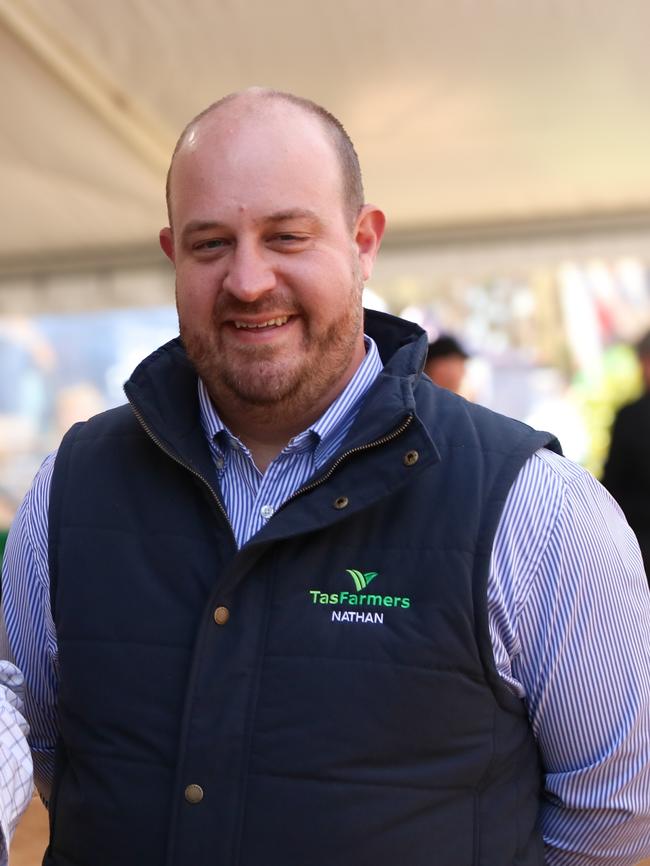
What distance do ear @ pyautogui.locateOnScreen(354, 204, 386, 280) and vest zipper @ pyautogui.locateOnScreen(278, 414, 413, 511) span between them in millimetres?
356

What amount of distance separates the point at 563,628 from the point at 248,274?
708mm

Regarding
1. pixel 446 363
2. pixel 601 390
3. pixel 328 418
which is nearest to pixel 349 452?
pixel 328 418

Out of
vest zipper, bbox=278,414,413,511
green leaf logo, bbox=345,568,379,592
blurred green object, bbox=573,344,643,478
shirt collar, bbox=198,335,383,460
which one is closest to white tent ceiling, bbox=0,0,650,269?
shirt collar, bbox=198,335,383,460

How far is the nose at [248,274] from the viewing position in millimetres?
1590

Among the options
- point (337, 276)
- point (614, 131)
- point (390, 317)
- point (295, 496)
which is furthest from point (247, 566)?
point (614, 131)

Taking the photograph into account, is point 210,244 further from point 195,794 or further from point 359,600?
point 195,794

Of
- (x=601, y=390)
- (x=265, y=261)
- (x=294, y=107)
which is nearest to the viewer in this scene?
(x=265, y=261)

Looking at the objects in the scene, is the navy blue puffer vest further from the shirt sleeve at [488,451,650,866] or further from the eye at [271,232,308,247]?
the eye at [271,232,308,247]

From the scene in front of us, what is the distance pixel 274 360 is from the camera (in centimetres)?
164

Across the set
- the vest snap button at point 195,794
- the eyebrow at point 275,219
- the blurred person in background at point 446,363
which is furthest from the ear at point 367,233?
the blurred person in background at point 446,363

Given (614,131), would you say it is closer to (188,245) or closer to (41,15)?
(41,15)

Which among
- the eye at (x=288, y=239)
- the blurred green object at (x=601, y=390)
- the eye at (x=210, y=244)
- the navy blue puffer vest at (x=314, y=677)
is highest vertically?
the blurred green object at (x=601, y=390)

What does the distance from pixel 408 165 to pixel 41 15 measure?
1898mm

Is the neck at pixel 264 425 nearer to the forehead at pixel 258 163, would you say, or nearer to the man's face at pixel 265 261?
the man's face at pixel 265 261
